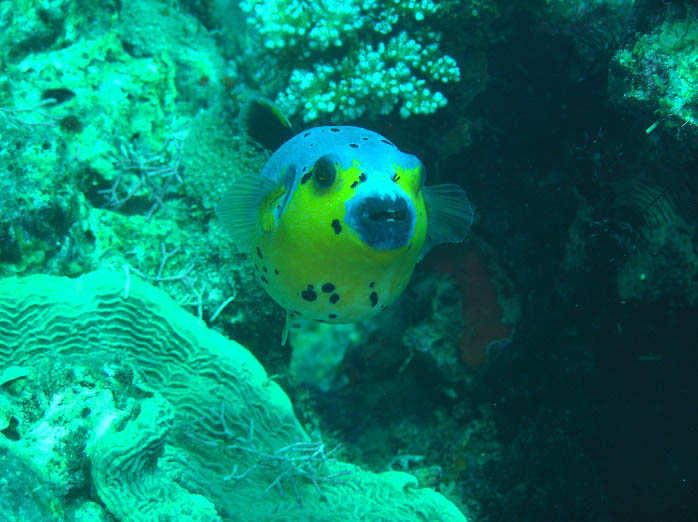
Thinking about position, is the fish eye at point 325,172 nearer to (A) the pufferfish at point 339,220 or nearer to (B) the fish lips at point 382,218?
(A) the pufferfish at point 339,220

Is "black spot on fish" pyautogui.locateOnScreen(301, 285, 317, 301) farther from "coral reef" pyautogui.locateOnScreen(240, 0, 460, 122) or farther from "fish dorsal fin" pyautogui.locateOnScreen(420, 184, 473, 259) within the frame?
"coral reef" pyautogui.locateOnScreen(240, 0, 460, 122)

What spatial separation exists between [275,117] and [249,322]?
5.53 feet

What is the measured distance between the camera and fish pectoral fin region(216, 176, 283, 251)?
8.74 ft

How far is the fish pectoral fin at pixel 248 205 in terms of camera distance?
2.66 meters

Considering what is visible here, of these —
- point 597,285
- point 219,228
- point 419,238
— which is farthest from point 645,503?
point 219,228

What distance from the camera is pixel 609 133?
3.37m

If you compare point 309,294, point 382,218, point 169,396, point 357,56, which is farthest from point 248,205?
point 357,56

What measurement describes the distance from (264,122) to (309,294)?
1697 millimetres

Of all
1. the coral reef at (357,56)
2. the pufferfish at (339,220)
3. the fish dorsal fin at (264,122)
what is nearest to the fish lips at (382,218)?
the pufferfish at (339,220)

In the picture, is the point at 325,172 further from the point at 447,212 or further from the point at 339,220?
the point at 447,212

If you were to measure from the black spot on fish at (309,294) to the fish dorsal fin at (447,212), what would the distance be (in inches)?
32.1

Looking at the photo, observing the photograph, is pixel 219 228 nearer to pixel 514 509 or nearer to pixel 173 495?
pixel 173 495

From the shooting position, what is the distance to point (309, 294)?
97.7 inches

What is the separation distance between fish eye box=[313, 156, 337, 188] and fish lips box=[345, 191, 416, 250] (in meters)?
0.16
